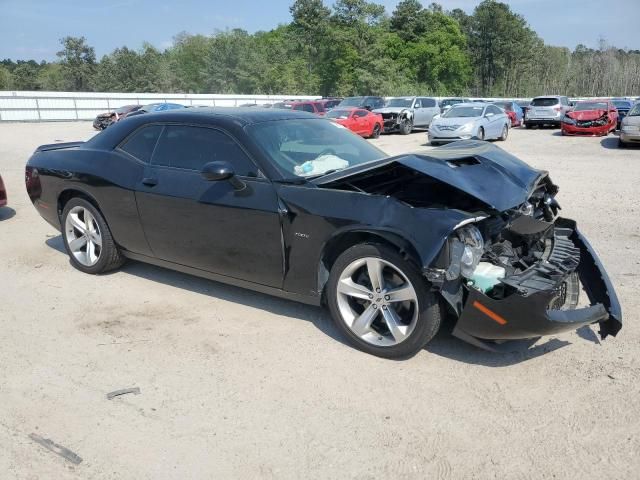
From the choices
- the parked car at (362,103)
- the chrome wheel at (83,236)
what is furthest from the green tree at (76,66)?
the chrome wheel at (83,236)

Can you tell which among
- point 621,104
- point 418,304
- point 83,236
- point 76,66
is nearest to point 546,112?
point 621,104

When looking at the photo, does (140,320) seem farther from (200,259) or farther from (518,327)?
(518,327)

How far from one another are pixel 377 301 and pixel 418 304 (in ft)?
0.99

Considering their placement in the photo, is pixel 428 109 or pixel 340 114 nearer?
pixel 340 114

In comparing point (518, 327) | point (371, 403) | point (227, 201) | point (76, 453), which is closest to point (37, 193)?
point (227, 201)

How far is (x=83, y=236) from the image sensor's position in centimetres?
536

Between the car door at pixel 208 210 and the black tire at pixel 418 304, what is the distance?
0.50m

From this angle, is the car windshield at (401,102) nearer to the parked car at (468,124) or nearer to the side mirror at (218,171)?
the parked car at (468,124)

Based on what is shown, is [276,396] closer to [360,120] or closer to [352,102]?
[360,120]

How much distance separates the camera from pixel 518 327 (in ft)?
10.3

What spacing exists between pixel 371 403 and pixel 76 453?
1.57m

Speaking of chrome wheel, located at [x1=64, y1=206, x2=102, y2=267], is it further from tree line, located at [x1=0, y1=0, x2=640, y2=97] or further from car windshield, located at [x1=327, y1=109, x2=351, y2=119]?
tree line, located at [x1=0, y1=0, x2=640, y2=97]

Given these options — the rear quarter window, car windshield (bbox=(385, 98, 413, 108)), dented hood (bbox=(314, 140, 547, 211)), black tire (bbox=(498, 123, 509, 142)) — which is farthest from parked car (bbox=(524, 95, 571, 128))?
the rear quarter window

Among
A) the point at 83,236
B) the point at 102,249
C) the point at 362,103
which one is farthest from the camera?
the point at 362,103
